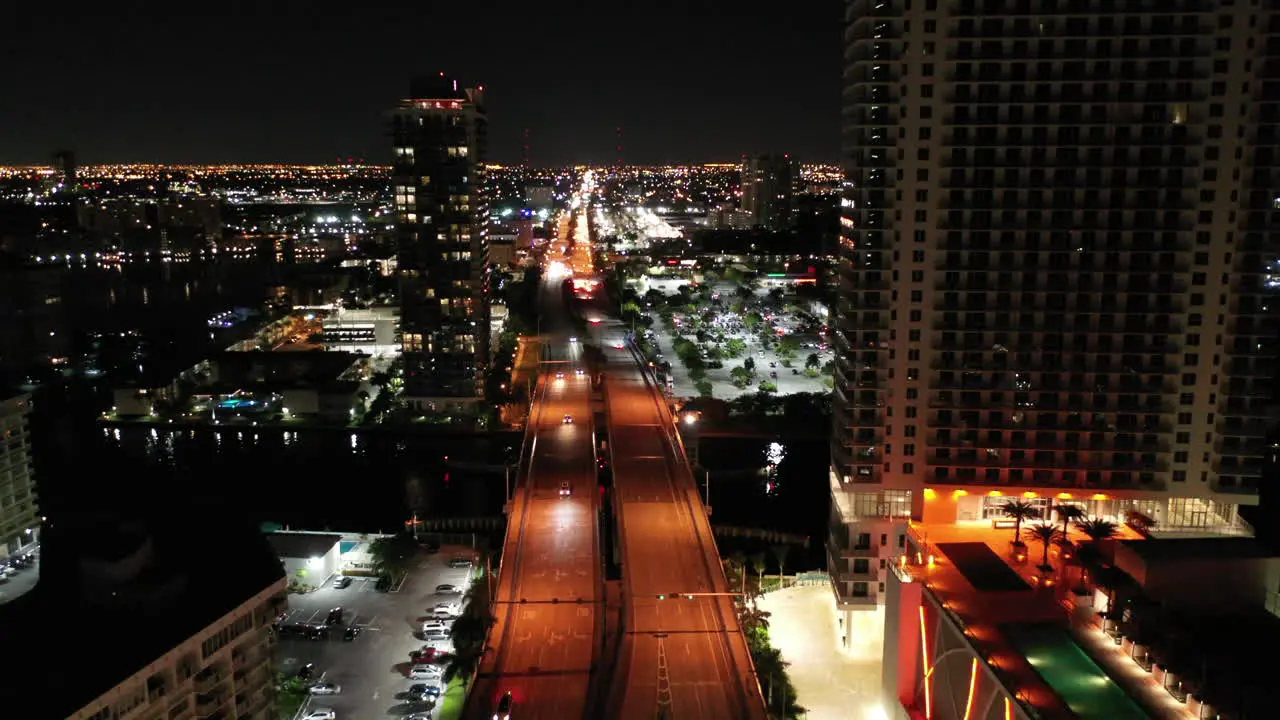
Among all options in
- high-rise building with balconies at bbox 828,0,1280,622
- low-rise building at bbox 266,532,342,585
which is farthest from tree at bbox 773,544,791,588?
Answer: low-rise building at bbox 266,532,342,585

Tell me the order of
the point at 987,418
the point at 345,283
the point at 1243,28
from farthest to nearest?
the point at 345,283 → the point at 987,418 → the point at 1243,28

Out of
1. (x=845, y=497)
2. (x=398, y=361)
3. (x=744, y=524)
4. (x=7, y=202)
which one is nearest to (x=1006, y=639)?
(x=845, y=497)

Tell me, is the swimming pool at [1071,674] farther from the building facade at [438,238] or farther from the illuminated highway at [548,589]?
the building facade at [438,238]

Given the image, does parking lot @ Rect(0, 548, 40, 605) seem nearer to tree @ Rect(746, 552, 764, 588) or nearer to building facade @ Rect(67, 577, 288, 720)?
building facade @ Rect(67, 577, 288, 720)

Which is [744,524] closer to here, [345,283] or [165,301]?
[345,283]

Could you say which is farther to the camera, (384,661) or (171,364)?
(171,364)

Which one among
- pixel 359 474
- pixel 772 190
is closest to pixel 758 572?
pixel 359 474

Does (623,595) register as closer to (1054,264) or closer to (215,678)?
(215,678)
